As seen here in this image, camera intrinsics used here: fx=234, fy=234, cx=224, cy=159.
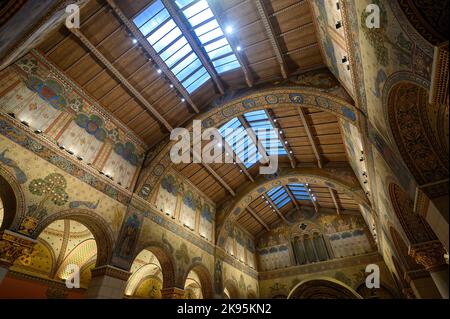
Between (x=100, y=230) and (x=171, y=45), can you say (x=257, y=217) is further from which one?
(x=171, y=45)

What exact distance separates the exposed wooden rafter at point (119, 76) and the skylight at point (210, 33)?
129 inches

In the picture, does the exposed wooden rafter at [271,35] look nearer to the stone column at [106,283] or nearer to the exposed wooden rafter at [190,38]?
the exposed wooden rafter at [190,38]

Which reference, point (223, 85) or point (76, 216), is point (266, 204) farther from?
point (76, 216)

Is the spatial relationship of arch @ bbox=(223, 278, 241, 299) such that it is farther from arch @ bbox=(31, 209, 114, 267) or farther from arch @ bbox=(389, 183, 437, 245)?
arch @ bbox=(389, 183, 437, 245)

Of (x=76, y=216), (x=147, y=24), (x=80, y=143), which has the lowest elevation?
(x=76, y=216)

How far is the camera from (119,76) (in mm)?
8969

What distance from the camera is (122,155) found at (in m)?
10.1

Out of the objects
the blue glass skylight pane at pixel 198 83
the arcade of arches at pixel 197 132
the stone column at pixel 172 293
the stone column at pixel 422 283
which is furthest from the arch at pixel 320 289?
the blue glass skylight pane at pixel 198 83

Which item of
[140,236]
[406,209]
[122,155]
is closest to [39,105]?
[122,155]

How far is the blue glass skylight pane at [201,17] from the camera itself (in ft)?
27.7

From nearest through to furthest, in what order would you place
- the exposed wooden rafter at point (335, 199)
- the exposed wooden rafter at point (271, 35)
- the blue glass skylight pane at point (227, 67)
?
the exposed wooden rafter at point (271, 35)
the blue glass skylight pane at point (227, 67)
the exposed wooden rafter at point (335, 199)
